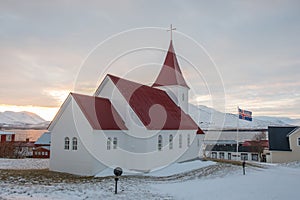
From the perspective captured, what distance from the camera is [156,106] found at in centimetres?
2470

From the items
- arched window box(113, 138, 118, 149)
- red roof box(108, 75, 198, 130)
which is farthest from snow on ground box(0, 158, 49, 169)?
red roof box(108, 75, 198, 130)

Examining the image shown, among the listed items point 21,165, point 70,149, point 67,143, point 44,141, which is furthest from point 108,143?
point 44,141

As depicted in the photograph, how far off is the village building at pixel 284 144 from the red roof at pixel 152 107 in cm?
1724

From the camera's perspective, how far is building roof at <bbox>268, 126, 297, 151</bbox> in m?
37.6

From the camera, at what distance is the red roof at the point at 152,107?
71.5 ft

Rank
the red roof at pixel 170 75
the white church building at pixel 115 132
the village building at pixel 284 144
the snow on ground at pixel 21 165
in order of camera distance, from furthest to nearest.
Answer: the village building at pixel 284 144
the red roof at pixel 170 75
the snow on ground at pixel 21 165
the white church building at pixel 115 132

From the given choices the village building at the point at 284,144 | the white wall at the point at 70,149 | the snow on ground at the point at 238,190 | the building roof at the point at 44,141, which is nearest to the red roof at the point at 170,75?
the white wall at the point at 70,149

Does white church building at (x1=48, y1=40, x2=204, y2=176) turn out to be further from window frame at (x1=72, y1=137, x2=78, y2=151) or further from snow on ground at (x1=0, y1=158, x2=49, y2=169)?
snow on ground at (x1=0, y1=158, x2=49, y2=169)

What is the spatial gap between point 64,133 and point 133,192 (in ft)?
31.9

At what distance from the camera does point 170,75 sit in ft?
104

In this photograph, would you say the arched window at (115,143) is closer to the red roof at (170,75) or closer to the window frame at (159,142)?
the window frame at (159,142)

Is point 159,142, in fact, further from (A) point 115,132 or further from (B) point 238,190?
(B) point 238,190

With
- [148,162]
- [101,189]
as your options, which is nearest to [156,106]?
[148,162]

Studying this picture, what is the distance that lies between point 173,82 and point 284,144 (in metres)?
20.4
